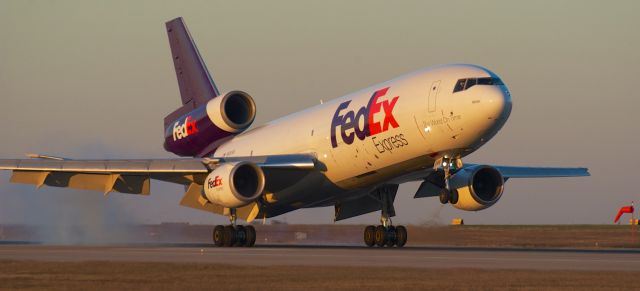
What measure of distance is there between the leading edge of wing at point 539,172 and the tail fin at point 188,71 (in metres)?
13.9

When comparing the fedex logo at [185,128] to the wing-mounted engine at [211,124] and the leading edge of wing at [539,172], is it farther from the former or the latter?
the leading edge of wing at [539,172]

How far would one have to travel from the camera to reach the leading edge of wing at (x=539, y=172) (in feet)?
134

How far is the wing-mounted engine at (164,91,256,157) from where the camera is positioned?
4140 cm

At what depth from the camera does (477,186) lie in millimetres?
37344

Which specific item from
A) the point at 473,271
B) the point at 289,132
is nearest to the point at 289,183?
the point at 289,132

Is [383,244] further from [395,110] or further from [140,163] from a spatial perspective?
[140,163]

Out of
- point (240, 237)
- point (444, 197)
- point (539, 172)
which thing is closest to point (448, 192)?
point (444, 197)

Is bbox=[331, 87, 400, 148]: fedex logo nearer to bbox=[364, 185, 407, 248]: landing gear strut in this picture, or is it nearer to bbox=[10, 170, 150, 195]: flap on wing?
bbox=[364, 185, 407, 248]: landing gear strut

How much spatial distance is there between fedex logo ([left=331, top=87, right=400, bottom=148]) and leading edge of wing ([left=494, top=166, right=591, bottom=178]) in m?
8.36

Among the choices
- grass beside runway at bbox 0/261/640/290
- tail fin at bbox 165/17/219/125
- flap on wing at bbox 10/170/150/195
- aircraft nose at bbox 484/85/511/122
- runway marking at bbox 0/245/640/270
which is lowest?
grass beside runway at bbox 0/261/640/290

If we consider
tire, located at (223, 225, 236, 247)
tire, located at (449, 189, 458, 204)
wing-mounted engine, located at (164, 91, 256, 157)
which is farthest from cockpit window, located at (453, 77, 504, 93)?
wing-mounted engine, located at (164, 91, 256, 157)

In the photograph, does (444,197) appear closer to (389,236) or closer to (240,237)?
(389,236)

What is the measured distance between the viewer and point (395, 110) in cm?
3288

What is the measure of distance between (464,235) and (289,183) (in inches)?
539
